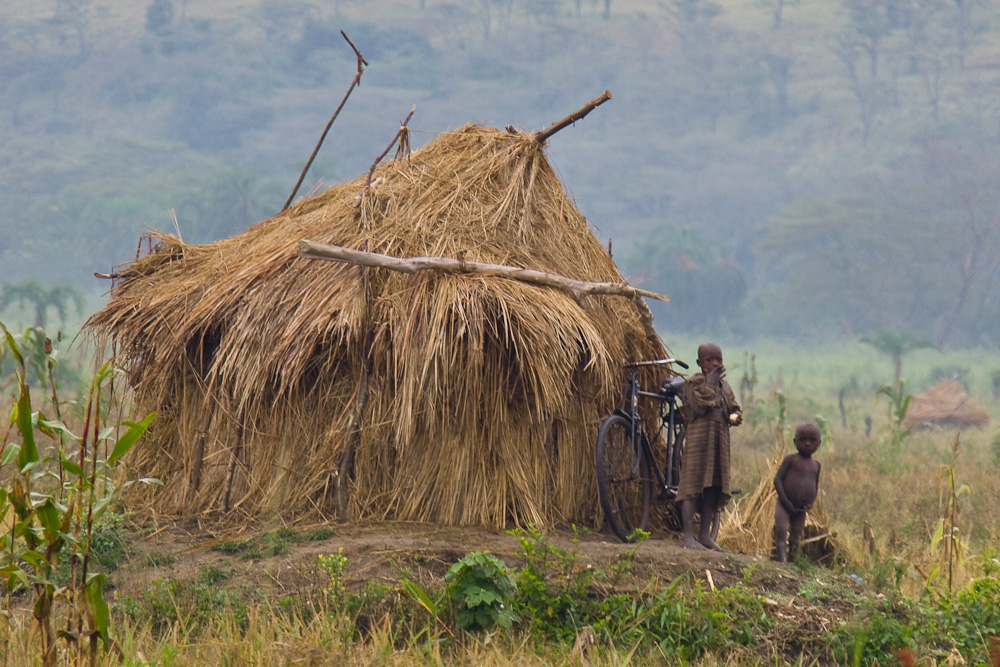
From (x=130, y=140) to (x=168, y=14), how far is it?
20.4 m

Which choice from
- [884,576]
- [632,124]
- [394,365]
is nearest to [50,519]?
[394,365]

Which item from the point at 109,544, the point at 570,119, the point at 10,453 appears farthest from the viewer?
the point at 570,119

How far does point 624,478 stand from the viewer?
6.71 meters

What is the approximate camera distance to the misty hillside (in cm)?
6069

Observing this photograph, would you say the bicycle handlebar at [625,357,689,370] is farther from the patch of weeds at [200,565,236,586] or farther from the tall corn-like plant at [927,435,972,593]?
the patch of weeds at [200,565,236,586]

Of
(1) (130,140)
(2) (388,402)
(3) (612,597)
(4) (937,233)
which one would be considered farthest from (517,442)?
(1) (130,140)

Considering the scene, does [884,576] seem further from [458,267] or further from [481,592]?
[458,267]

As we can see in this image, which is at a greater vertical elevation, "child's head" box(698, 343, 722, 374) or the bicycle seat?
"child's head" box(698, 343, 722, 374)

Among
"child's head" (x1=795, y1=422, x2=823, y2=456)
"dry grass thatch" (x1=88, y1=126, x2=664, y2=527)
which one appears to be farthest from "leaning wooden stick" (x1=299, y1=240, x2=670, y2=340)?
"child's head" (x1=795, y1=422, x2=823, y2=456)

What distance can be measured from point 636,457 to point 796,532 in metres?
1.16

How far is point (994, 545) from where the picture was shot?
7.98 m

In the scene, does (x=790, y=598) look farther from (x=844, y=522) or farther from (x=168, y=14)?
(x=168, y=14)

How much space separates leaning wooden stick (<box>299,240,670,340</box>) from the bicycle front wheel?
0.83 meters

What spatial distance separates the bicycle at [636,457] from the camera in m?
6.75
